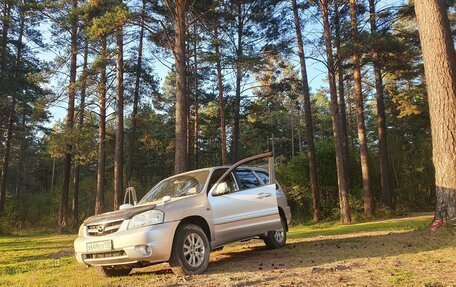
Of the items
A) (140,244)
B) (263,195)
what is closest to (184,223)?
(140,244)

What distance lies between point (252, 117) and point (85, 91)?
11765 mm

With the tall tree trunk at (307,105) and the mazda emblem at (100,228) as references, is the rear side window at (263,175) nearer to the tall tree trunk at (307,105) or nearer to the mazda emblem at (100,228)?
the mazda emblem at (100,228)

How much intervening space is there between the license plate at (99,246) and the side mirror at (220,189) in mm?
1823

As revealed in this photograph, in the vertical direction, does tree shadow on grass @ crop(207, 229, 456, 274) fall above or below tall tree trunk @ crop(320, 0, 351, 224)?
below

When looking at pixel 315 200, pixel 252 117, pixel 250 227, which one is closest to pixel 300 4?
pixel 252 117

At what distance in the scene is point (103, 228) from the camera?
6.08m

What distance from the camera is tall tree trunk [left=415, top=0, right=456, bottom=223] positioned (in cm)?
878

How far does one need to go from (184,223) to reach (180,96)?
839cm

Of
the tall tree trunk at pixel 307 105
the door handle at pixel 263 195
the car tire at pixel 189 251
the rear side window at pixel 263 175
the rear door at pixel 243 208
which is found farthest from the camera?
the tall tree trunk at pixel 307 105

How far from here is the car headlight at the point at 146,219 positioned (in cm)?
579

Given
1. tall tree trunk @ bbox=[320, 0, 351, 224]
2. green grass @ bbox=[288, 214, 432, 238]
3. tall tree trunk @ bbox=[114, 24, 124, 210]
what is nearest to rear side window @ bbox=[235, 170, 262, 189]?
green grass @ bbox=[288, 214, 432, 238]

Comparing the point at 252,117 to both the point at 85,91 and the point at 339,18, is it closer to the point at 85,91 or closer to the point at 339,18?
the point at 339,18

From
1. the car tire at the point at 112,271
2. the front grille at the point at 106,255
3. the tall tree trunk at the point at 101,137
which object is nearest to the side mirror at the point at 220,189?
the front grille at the point at 106,255

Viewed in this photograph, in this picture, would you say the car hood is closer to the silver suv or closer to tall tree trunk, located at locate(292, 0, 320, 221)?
the silver suv
